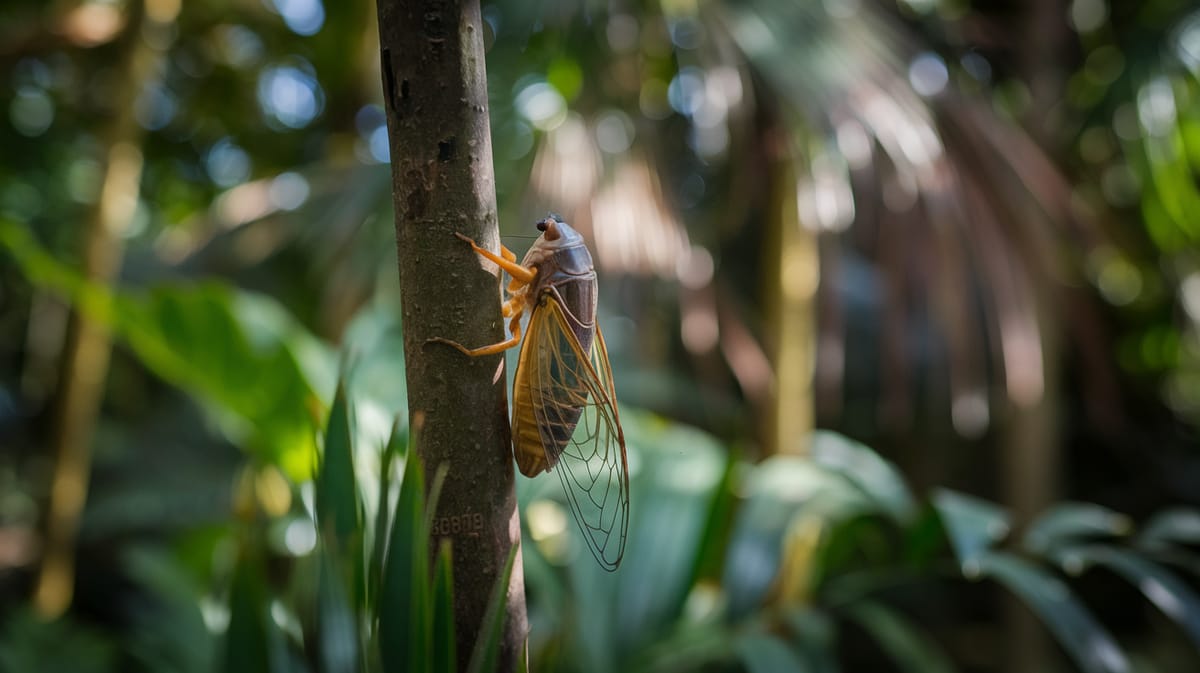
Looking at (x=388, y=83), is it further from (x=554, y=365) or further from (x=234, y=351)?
(x=234, y=351)

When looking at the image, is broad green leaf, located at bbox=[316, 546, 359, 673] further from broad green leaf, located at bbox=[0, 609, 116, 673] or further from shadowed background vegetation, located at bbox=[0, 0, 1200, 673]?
broad green leaf, located at bbox=[0, 609, 116, 673]

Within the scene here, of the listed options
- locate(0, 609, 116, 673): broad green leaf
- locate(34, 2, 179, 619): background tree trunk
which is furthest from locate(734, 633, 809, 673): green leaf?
locate(34, 2, 179, 619): background tree trunk

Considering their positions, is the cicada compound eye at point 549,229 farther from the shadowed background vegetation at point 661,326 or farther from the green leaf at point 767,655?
the green leaf at point 767,655

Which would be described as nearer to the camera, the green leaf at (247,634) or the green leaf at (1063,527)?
the green leaf at (247,634)

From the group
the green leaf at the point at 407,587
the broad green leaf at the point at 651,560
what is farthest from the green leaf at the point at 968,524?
the green leaf at the point at 407,587

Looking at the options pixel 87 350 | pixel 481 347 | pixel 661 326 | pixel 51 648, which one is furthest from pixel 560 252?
pixel 87 350

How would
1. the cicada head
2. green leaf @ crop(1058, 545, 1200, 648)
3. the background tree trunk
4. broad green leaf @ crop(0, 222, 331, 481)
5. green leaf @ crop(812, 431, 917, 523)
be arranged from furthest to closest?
the background tree trunk
broad green leaf @ crop(0, 222, 331, 481)
green leaf @ crop(812, 431, 917, 523)
green leaf @ crop(1058, 545, 1200, 648)
the cicada head

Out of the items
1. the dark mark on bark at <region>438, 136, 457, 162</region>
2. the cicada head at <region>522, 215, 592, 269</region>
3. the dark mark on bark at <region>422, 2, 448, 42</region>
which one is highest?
the dark mark on bark at <region>422, 2, 448, 42</region>
